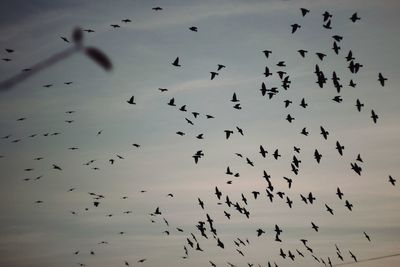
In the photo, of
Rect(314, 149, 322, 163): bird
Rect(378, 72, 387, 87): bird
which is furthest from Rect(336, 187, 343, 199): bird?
Rect(378, 72, 387, 87): bird

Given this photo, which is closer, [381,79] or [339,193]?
[381,79]

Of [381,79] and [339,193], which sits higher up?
[381,79]

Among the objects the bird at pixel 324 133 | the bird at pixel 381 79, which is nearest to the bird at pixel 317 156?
the bird at pixel 324 133

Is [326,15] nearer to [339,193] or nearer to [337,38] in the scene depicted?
[337,38]

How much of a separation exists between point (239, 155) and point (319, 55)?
1076 cm

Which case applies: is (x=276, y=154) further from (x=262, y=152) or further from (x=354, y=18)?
(x=354, y=18)

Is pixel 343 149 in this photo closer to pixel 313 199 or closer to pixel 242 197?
pixel 313 199

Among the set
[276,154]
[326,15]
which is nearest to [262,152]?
[276,154]

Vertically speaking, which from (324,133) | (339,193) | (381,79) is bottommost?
(339,193)

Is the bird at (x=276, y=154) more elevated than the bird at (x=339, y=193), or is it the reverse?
the bird at (x=276, y=154)

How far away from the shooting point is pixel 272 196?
1635 inches

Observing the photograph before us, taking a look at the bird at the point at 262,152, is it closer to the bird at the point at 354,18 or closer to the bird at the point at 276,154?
the bird at the point at 276,154

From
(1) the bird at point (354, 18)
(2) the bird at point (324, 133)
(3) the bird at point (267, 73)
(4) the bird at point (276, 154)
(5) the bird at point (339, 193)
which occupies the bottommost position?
(5) the bird at point (339, 193)

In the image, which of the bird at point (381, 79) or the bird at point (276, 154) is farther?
the bird at point (276, 154)
